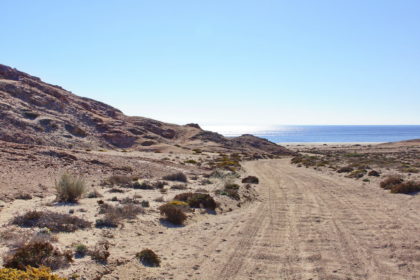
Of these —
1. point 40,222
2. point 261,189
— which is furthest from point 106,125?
point 40,222

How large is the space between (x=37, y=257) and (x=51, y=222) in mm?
3710

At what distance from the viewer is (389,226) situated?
1346 cm

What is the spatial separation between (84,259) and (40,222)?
3217 millimetres

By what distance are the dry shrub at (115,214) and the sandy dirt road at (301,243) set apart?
185cm

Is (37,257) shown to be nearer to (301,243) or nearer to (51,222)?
→ (51,222)

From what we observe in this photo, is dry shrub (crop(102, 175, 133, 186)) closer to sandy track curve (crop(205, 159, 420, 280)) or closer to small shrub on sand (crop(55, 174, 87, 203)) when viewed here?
small shrub on sand (crop(55, 174, 87, 203))

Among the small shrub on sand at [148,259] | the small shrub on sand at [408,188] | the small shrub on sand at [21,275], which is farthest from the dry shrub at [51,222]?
the small shrub on sand at [408,188]

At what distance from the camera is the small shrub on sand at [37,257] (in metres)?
7.72

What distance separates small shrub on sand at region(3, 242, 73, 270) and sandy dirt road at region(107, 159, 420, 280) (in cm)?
138

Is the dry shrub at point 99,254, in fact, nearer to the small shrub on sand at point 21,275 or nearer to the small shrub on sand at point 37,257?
the small shrub on sand at point 37,257

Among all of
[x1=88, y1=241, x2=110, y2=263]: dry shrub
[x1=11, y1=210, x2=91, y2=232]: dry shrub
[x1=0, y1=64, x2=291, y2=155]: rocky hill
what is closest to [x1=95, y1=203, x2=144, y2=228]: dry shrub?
[x1=11, y1=210, x2=91, y2=232]: dry shrub

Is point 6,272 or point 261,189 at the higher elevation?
point 6,272

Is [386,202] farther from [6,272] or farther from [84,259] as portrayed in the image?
[6,272]

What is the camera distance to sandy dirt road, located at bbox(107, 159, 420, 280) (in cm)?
895
